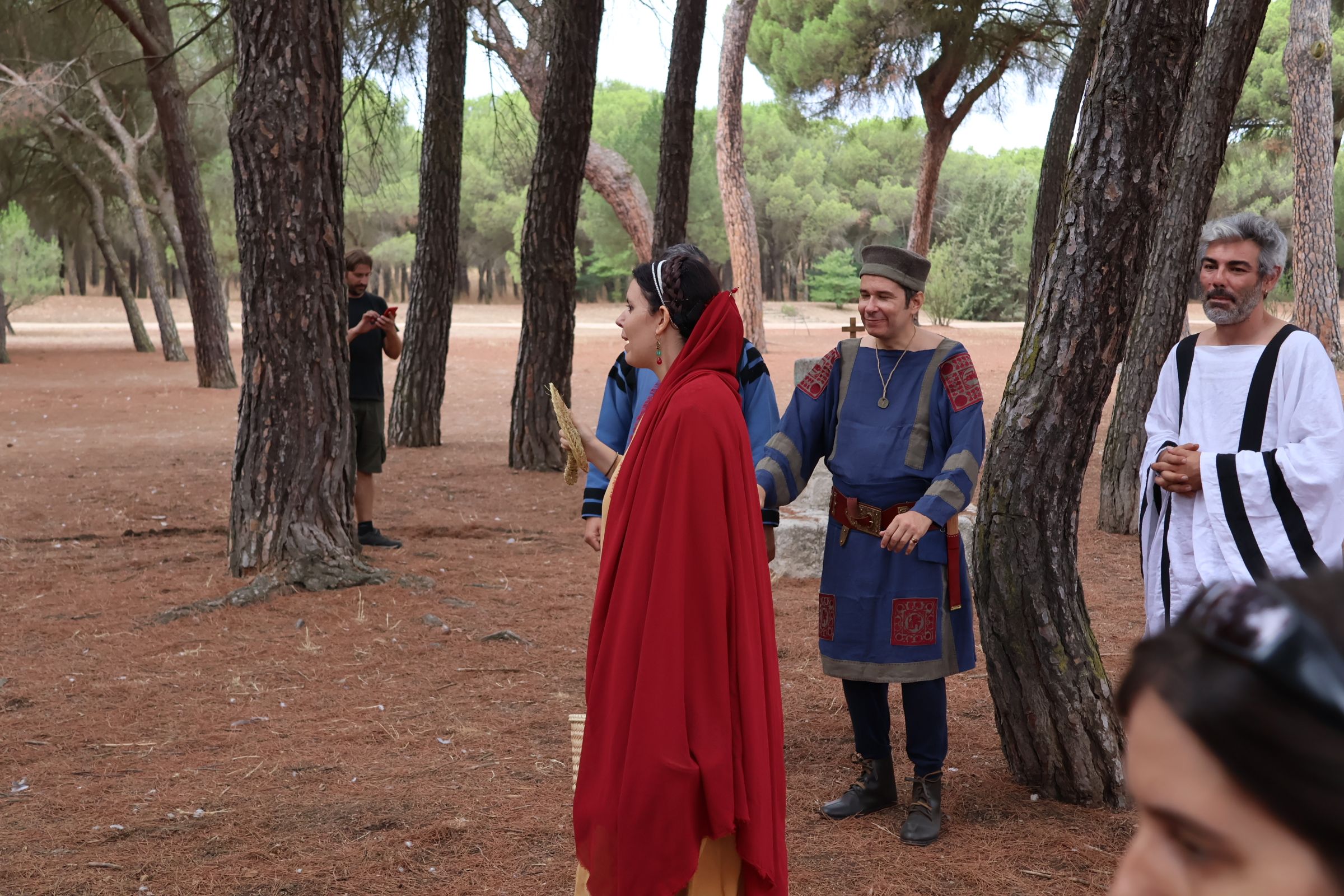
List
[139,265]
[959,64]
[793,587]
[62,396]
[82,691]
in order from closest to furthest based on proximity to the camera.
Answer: [82,691], [793,587], [959,64], [62,396], [139,265]

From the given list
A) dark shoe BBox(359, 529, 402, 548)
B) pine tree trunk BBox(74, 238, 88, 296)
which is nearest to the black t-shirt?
dark shoe BBox(359, 529, 402, 548)

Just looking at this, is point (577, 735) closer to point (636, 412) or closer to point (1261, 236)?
point (636, 412)

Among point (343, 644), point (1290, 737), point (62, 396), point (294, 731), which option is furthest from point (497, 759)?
point (62, 396)

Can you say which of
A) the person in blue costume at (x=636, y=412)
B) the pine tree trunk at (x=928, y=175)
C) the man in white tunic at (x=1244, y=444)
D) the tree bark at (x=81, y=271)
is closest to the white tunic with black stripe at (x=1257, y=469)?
the man in white tunic at (x=1244, y=444)

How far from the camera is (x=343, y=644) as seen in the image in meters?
5.88

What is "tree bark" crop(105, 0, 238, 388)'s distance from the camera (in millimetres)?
18453

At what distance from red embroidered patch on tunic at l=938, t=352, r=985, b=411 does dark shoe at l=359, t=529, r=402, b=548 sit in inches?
196

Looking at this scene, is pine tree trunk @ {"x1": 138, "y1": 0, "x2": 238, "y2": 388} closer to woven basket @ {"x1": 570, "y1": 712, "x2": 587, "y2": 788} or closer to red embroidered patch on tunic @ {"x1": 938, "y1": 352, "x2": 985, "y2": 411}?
red embroidered patch on tunic @ {"x1": 938, "y1": 352, "x2": 985, "y2": 411}

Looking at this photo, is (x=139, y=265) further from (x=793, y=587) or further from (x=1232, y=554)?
(x=1232, y=554)

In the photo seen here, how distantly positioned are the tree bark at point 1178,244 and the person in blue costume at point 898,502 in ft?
15.7

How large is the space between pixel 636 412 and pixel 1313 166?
17.8 metres

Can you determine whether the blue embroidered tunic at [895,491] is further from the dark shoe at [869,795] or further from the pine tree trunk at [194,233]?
the pine tree trunk at [194,233]

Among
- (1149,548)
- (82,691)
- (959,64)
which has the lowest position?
(82,691)

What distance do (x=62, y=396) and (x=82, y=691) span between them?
51.2ft
